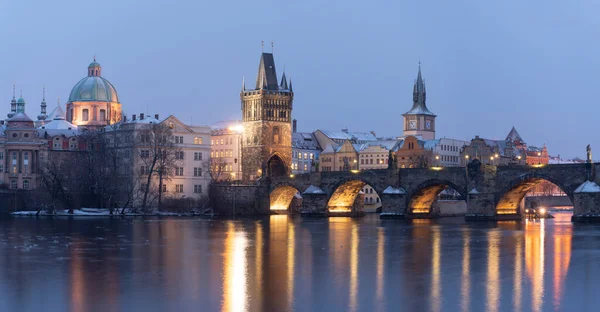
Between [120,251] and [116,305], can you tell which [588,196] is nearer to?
[120,251]

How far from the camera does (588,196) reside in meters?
77.2

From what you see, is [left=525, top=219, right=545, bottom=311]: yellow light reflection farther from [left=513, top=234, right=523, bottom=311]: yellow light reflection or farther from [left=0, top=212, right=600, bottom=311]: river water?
[left=513, top=234, right=523, bottom=311]: yellow light reflection

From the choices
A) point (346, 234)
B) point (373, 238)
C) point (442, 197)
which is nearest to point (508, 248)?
point (373, 238)

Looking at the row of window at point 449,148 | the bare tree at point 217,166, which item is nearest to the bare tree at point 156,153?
the bare tree at point 217,166

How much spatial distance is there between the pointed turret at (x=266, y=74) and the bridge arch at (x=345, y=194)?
76.4 ft

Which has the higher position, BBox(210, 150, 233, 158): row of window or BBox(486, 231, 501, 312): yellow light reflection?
BBox(210, 150, 233, 158): row of window

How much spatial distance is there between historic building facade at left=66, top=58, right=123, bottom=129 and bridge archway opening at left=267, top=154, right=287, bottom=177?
2438 cm

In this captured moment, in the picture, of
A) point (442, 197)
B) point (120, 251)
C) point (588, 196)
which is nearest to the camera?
point (120, 251)

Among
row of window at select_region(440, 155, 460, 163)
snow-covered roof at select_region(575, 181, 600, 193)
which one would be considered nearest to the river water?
snow-covered roof at select_region(575, 181, 600, 193)

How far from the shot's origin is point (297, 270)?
140ft

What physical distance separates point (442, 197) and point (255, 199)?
2659 cm

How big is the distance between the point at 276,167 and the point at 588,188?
5177 centimetres

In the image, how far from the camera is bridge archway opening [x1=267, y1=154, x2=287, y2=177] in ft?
398

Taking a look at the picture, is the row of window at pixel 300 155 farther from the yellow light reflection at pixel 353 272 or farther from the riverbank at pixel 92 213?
the yellow light reflection at pixel 353 272
